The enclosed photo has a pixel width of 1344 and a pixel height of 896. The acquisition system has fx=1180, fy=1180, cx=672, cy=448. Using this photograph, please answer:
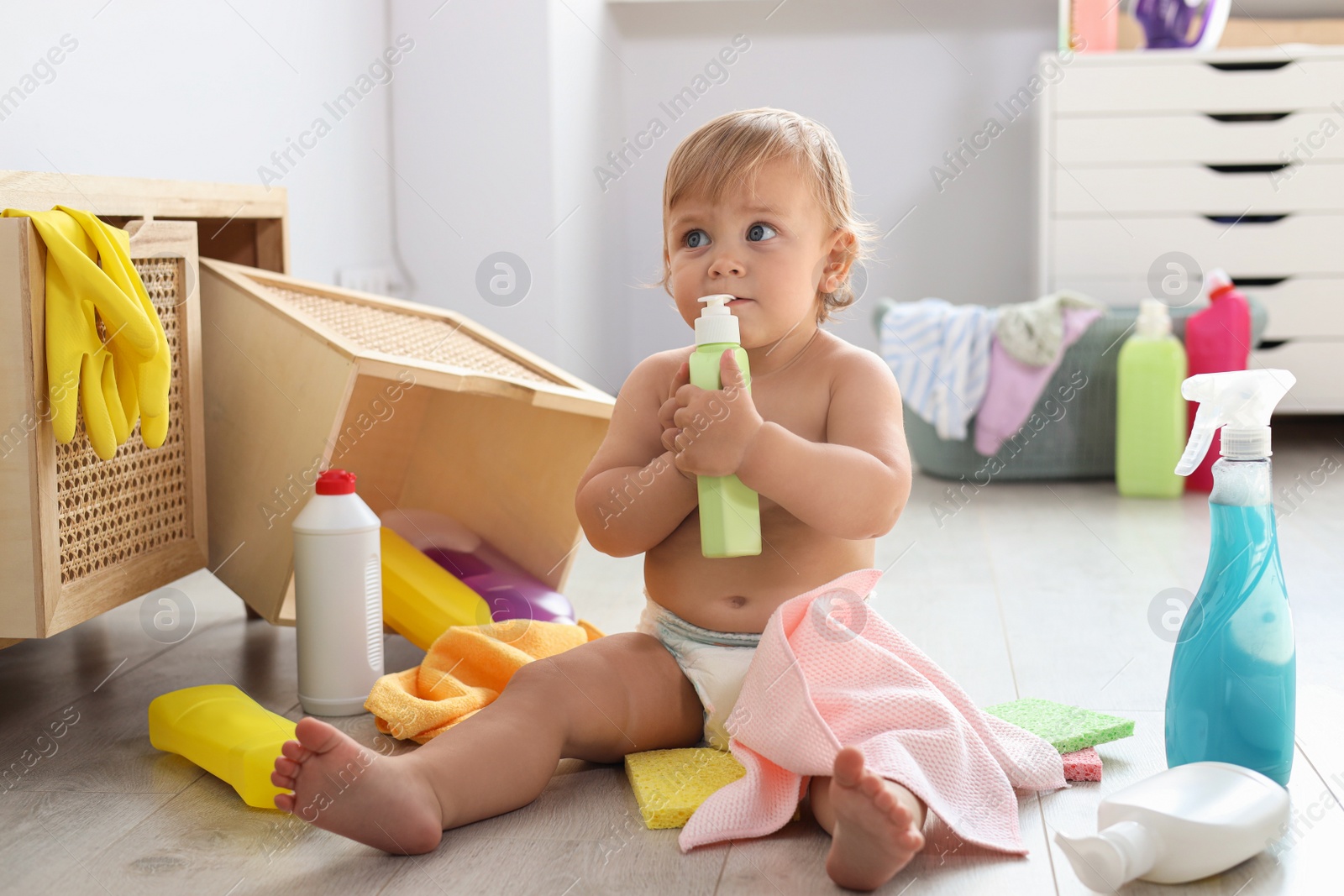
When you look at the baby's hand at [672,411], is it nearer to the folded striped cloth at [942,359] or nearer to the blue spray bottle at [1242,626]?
the blue spray bottle at [1242,626]

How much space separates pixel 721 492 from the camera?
79cm

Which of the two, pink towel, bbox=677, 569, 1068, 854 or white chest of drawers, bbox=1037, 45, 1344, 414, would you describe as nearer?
pink towel, bbox=677, 569, 1068, 854

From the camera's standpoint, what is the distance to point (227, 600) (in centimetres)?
140

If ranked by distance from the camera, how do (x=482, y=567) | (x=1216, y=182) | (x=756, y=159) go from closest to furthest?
(x=756, y=159)
(x=482, y=567)
(x=1216, y=182)

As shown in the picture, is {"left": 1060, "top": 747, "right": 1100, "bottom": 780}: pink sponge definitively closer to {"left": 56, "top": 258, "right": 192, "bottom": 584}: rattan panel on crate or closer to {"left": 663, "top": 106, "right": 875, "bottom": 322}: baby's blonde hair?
{"left": 663, "top": 106, "right": 875, "bottom": 322}: baby's blonde hair

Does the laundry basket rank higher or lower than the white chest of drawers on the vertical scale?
lower

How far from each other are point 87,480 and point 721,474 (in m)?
0.52

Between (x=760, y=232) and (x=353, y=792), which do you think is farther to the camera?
(x=760, y=232)

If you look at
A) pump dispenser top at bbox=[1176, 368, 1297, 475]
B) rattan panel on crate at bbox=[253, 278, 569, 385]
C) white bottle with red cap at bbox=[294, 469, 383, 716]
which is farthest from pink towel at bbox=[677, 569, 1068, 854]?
rattan panel on crate at bbox=[253, 278, 569, 385]

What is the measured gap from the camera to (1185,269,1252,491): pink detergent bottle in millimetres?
1990

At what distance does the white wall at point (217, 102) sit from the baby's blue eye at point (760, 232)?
750mm

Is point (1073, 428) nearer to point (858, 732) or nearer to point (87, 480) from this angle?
point (858, 732)

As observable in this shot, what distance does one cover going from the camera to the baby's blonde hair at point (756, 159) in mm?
863

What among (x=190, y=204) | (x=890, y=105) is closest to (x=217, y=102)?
(x=190, y=204)
